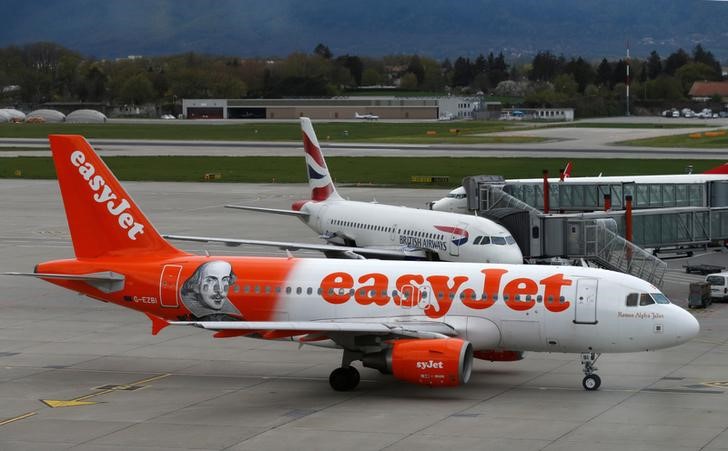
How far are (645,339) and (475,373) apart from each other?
5.29 metres

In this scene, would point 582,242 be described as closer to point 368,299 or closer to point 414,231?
point 414,231

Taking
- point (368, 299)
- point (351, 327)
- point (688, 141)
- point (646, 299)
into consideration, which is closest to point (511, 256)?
point (368, 299)

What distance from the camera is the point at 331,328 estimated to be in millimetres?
33156

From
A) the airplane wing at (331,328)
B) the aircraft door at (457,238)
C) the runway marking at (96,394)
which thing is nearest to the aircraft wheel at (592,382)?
the airplane wing at (331,328)

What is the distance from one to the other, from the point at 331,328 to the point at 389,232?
73.8 feet

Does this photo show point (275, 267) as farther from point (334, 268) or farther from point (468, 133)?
point (468, 133)

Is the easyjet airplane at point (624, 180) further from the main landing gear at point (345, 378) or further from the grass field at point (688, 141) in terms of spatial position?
the grass field at point (688, 141)

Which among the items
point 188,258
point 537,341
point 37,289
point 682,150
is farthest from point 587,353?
point 682,150

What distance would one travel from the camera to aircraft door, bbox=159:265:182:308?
1441 inches

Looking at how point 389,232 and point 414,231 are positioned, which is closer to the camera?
point 414,231

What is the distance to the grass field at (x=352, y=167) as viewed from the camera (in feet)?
359

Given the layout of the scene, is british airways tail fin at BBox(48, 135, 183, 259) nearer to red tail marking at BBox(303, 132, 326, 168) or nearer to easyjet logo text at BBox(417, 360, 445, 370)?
easyjet logo text at BBox(417, 360, 445, 370)

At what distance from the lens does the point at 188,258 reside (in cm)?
3750

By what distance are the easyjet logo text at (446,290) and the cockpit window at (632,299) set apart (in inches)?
61.4
